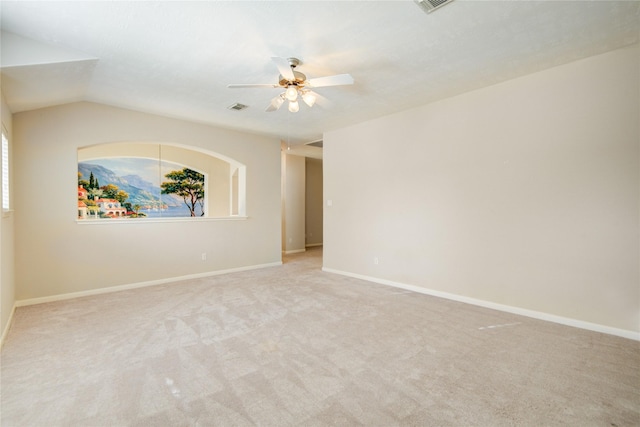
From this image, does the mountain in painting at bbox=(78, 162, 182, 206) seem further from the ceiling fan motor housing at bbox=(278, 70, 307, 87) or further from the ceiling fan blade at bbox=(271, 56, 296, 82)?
the ceiling fan blade at bbox=(271, 56, 296, 82)

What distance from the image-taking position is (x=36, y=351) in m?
2.41

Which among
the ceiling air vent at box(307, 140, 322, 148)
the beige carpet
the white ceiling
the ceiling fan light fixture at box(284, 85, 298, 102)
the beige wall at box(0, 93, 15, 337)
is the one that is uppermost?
the ceiling air vent at box(307, 140, 322, 148)

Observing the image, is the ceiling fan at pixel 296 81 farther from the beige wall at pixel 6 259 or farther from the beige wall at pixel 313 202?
the beige wall at pixel 313 202

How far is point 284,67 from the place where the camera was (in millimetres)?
2404

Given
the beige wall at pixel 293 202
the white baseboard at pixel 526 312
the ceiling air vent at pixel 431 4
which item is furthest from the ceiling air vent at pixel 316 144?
the ceiling air vent at pixel 431 4

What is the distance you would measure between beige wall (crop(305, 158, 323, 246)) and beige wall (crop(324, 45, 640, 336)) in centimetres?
442

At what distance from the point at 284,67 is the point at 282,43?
0.76 feet

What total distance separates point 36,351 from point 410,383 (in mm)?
3081

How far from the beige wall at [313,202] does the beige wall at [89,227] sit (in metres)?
3.65

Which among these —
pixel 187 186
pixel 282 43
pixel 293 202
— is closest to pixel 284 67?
pixel 282 43

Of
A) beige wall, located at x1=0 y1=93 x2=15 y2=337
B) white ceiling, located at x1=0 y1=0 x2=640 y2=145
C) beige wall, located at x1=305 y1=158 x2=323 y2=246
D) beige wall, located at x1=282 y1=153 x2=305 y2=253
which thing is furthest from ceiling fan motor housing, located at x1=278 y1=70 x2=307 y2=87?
beige wall, located at x1=305 y1=158 x2=323 y2=246

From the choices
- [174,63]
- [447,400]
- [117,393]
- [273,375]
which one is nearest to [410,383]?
[447,400]

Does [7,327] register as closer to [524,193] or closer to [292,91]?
[292,91]

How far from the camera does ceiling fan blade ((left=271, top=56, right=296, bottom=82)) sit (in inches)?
89.8
